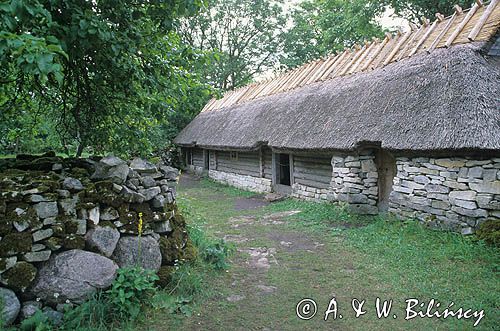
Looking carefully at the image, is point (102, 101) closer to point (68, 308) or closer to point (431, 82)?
point (68, 308)

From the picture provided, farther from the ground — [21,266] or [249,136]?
[249,136]

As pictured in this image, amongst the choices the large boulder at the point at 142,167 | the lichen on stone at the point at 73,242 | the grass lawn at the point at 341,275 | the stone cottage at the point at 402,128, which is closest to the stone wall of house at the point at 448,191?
the stone cottage at the point at 402,128

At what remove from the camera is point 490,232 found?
581cm

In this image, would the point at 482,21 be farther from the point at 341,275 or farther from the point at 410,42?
Answer: the point at 341,275

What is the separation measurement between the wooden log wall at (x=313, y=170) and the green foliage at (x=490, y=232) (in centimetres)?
448

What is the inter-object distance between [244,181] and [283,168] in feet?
6.96

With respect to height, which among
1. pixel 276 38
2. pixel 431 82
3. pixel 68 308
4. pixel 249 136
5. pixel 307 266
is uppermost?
pixel 276 38

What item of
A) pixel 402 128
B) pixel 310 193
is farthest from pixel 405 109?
pixel 310 193

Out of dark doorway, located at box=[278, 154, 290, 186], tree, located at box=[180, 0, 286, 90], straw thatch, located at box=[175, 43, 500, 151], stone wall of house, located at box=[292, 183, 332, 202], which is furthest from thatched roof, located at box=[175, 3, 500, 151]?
tree, located at box=[180, 0, 286, 90]

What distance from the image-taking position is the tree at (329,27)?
16828 millimetres

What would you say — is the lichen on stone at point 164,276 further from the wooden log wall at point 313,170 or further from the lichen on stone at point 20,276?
the wooden log wall at point 313,170

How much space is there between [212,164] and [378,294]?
564 inches

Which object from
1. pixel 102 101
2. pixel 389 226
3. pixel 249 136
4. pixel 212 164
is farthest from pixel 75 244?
pixel 212 164

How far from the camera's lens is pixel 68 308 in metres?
3.27
